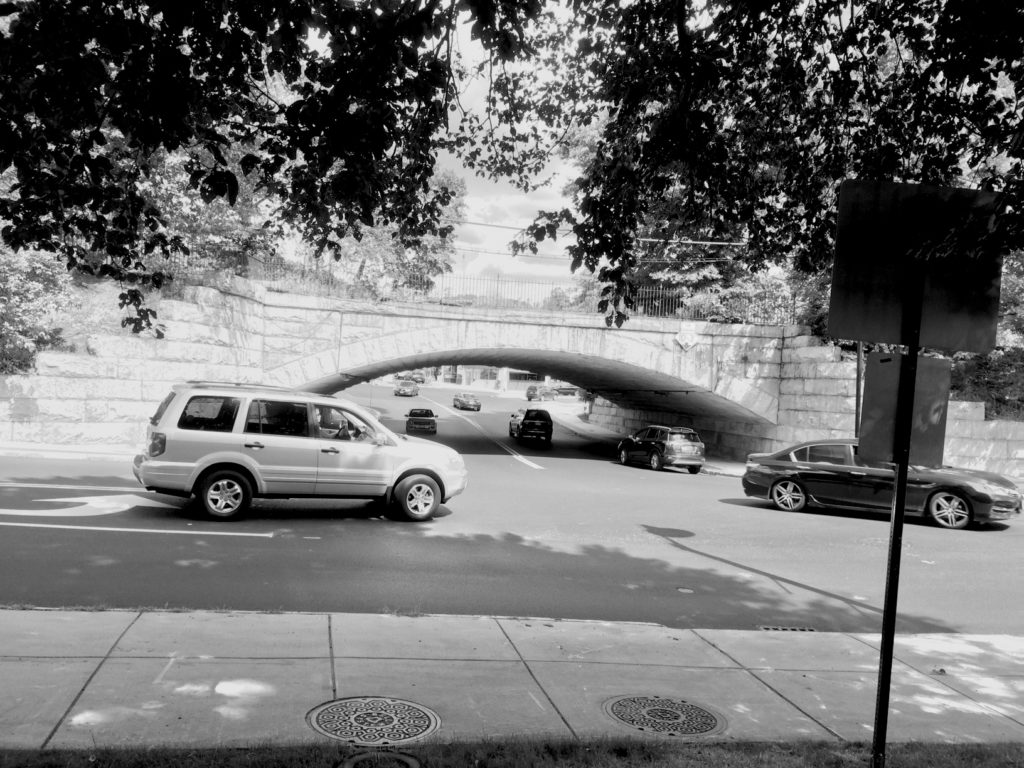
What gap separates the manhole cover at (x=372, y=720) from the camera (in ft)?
14.0

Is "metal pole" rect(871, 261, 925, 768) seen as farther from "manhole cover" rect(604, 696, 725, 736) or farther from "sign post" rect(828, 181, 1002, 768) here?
"manhole cover" rect(604, 696, 725, 736)

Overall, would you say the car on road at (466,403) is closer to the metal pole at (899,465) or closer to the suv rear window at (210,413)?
the suv rear window at (210,413)

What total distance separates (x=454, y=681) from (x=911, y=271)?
3.73 m

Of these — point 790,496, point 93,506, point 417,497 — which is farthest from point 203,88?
point 790,496

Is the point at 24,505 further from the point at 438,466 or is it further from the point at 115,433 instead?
the point at 115,433

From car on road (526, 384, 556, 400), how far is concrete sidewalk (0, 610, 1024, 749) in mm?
61941

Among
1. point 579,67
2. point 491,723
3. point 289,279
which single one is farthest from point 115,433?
point 491,723

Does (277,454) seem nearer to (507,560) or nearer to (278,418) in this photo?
(278,418)

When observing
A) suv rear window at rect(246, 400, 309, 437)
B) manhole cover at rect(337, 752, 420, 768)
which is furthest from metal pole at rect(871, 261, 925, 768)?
suv rear window at rect(246, 400, 309, 437)

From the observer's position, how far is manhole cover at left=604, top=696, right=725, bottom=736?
4586mm

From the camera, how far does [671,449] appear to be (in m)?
24.3

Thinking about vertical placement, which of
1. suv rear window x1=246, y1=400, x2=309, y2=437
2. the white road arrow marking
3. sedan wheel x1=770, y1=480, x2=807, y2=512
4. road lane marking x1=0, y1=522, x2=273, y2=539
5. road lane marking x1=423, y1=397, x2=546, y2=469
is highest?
suv rear window x1=246, y1=400, x2=309, y2=437

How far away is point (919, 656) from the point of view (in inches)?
255

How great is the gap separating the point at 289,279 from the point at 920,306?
70.8 feet
